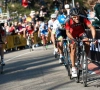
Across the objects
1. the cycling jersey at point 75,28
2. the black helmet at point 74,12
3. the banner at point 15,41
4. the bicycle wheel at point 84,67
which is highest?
the black helmet at point 74,12

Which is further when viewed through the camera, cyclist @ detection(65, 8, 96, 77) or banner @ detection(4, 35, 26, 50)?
banner @ detection(4, 35, 26, 50)

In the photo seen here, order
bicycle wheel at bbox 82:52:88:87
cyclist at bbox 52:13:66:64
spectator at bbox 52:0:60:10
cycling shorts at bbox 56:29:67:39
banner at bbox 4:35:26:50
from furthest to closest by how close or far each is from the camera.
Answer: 1. spectator at bbox 52:0:60:10
2. banner at bbox 4:35:26:50
3. cyclist at bbox 52:13:66:64
4. cycling shorts at bbox 56:29:67:39
5. bicycle wheel at bbox 82:52:88:87

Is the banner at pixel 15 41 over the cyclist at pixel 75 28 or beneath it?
beneath

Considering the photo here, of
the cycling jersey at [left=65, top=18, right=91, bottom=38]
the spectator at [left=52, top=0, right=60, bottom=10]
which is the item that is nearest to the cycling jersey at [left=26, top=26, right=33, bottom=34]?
the cycling jersey at [left=65, top=18, right=91, bottom=38]

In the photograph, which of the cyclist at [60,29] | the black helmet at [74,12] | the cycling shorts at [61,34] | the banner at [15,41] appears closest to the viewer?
→ the black helmet at [74,12]

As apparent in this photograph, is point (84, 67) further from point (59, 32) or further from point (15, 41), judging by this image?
point (15, 41)

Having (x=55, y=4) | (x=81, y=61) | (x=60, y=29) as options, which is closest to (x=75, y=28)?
(x=81, y=61)

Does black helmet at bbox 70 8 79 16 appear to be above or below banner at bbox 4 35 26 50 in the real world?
above

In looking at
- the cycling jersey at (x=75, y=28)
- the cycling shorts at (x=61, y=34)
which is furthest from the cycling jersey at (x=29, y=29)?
the cycling jersey at (x=75, y=28)

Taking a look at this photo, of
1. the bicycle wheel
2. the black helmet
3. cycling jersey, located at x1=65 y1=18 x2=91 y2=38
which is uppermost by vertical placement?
the black helmet

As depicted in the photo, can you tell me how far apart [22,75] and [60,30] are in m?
2.04

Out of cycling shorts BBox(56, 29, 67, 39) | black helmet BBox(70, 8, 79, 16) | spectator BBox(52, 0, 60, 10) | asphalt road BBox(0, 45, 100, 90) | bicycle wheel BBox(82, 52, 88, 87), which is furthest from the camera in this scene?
spectator BBox(52, 0, 60, 10)

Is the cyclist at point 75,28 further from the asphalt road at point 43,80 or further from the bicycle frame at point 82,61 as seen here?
the asphalt road at point 43,80

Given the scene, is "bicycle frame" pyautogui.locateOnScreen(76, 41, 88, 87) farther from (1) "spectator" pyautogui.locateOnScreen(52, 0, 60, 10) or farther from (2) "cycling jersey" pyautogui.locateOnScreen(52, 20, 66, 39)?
(1) "spectator" pyautogui.locateOnScreen(52, 0, 60, 10)
